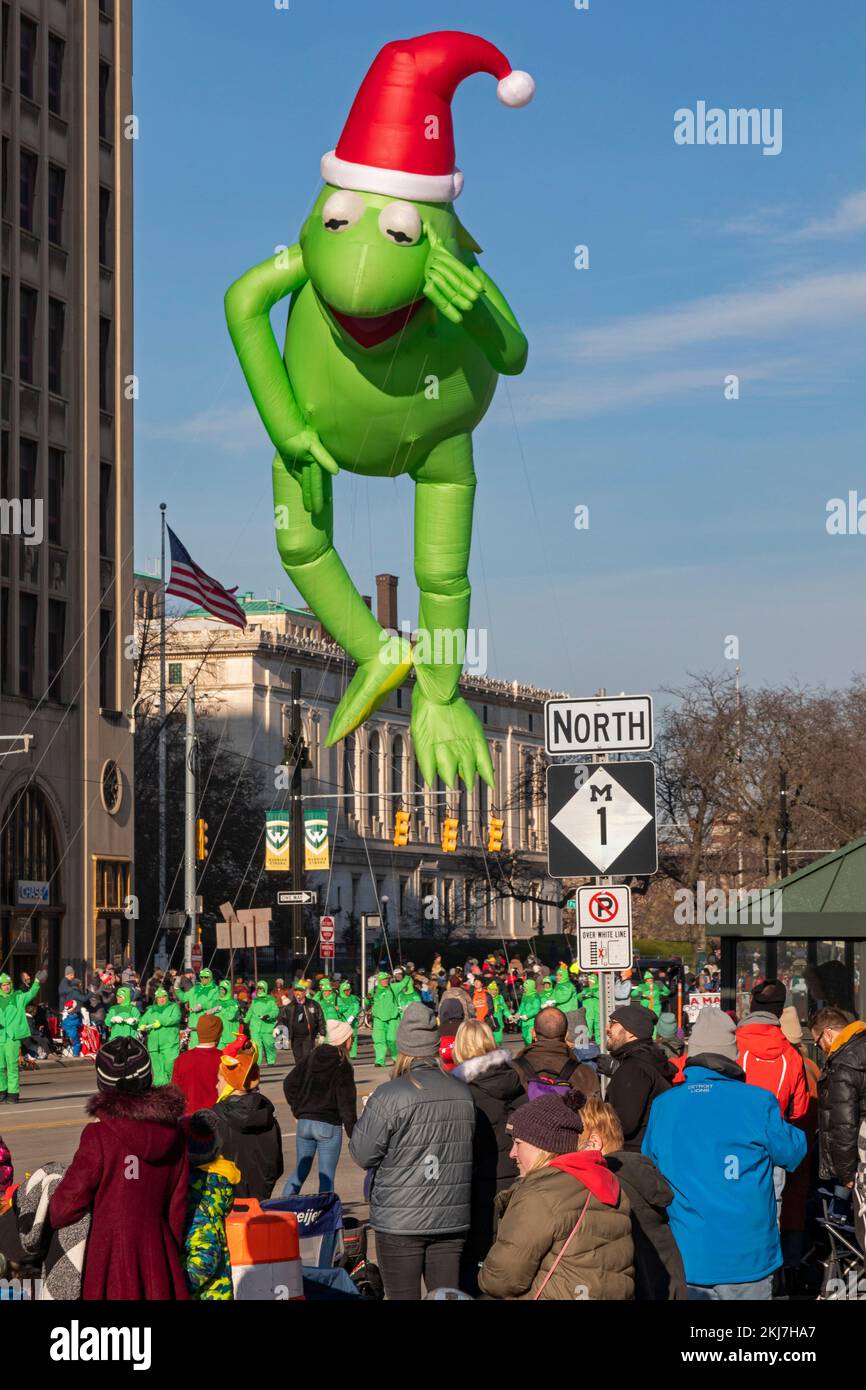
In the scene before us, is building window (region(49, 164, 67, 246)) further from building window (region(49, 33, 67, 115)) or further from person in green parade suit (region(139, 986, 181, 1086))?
person in green parade suit (region(139, 986, 181, 1086))

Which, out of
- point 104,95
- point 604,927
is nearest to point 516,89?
point 604,927

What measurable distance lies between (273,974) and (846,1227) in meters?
70.8

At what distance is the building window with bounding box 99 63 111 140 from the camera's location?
5403 centimetres

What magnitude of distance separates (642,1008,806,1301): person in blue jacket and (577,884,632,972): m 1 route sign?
330cm

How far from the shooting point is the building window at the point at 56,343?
168ft

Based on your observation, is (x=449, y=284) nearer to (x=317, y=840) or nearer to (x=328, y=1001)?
(x=328, y=1001)

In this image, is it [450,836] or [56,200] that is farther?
[56,200]

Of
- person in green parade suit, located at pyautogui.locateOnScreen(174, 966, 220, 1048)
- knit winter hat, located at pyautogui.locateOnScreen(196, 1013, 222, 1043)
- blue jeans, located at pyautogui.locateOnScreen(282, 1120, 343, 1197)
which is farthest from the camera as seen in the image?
person in green parade suit, located at pyautogui.locateOnScreen(174, 966, 220, 1048)

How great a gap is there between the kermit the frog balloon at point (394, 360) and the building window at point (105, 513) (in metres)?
39.3

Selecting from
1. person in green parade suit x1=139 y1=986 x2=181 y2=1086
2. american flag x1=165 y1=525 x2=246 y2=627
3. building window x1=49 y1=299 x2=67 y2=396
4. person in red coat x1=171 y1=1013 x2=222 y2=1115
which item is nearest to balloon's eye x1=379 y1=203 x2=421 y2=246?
person in red coat x1=171 y1=1013 x2=222 y2=1115

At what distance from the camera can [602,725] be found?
1095 cm

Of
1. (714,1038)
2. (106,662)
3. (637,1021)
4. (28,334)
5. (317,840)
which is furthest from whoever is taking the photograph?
(106,662)

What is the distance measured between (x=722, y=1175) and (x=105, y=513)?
4694 centimetres

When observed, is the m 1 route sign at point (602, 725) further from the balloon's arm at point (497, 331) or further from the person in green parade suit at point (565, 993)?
the person in green parade suit at point (565, 993)
